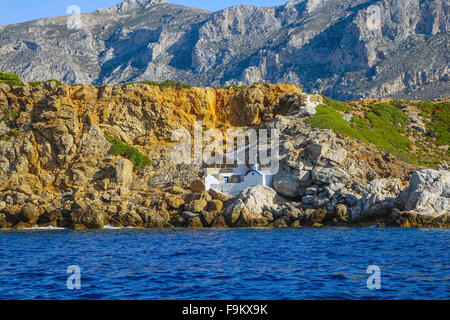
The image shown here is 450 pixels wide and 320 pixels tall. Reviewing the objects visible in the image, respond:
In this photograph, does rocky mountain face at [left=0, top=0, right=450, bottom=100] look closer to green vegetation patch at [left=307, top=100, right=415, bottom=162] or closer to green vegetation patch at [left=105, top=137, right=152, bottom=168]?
green vegetation patch at [left=307, top=100, right=415, bottom=162]

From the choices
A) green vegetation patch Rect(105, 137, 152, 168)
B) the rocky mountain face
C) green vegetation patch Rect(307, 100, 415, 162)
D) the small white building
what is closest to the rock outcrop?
the small white building

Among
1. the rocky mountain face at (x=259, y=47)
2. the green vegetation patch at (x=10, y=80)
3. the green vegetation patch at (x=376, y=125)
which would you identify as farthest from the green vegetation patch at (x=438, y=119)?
the green vegetation patch at (x=10, y=80)

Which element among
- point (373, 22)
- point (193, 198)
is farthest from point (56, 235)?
→ point (373, 22)

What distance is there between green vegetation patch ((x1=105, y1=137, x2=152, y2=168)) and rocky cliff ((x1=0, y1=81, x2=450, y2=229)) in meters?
0.12

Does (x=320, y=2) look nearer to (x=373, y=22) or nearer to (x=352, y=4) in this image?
(x=352, y=4)

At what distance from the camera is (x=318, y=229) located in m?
38.2

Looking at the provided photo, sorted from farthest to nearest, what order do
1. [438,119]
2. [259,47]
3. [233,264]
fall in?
[259,47] → [438,119] → [233,264]

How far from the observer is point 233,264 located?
22.8 meters

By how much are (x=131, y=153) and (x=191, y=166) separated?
6.14m

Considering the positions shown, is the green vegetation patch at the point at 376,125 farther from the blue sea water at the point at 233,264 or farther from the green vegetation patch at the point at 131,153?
the blue sea water at the point at 233,264

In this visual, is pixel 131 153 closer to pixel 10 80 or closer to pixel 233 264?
pixel 10 80

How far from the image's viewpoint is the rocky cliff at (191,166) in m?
42.1

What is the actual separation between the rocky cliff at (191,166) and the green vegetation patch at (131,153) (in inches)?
4.8

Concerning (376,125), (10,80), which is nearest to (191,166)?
Answer: (376,125)
